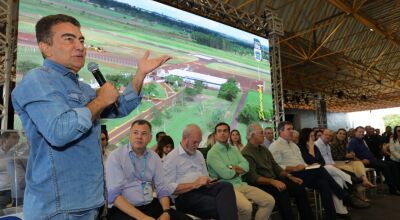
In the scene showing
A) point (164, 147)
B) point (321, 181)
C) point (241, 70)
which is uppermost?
point (241, 70)

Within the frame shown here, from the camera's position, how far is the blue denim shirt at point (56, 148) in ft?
2.73

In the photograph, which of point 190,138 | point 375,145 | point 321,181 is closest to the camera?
point 190,138

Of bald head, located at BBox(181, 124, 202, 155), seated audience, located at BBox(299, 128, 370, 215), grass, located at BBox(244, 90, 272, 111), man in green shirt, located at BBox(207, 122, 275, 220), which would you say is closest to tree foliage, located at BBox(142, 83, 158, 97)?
man in green shirt, located at BBox(207, 122, 275, 220)

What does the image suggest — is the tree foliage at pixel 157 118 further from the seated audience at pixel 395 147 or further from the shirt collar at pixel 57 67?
the seated audience at pixel 395 147

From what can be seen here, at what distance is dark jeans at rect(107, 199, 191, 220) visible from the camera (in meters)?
2.19

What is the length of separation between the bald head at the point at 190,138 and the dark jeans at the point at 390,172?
399cm

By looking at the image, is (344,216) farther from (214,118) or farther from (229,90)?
(229,90)

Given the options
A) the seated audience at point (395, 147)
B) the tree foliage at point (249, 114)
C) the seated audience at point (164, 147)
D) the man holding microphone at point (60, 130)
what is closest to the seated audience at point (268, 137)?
the tree foliage at point (249, 114)

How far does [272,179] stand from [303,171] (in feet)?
2.15

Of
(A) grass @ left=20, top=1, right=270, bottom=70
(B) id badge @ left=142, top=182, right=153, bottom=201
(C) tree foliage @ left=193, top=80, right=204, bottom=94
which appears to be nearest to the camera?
(B) id badge @ left=142, top=182, right=153, bottom=201

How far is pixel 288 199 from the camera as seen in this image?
3346 millimetres

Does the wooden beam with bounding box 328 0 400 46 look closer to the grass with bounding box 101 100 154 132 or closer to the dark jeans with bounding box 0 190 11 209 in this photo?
the grass with bounding box 101 100 154 132

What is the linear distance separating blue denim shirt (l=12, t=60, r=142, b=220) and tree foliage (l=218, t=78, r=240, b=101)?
454cm

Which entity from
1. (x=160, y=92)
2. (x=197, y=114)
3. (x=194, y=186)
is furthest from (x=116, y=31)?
(x=194, y=186)
